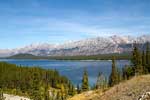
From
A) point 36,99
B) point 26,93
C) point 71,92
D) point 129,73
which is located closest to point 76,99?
point 129,73

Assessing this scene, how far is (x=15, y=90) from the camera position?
199250mm

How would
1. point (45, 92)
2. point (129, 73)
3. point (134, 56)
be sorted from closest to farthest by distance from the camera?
point (134, 56), point (129, 73), point (45, 92)

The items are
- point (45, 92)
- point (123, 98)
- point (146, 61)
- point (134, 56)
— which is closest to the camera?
point (123, 98)

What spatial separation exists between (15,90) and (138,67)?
107857 mm

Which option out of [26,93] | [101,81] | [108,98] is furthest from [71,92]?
[108,98]

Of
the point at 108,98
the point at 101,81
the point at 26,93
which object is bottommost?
the point at 26,93

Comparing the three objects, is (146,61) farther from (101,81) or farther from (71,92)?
(71,92)

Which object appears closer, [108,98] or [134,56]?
[108,98]

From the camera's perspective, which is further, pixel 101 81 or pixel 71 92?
pixel 71 92

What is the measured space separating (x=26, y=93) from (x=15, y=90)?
10.3 metres

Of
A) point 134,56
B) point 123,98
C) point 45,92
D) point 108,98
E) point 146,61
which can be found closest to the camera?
point 123,98

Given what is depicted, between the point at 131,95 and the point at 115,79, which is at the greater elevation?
the point at 131,95

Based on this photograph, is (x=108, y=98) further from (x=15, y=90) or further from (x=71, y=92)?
(x=15, y=90)

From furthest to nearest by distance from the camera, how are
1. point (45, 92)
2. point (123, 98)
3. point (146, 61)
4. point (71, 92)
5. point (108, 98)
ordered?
point (71, 92), point (45, 92), point (146, 61), point (108, 98), point (123, 98)
